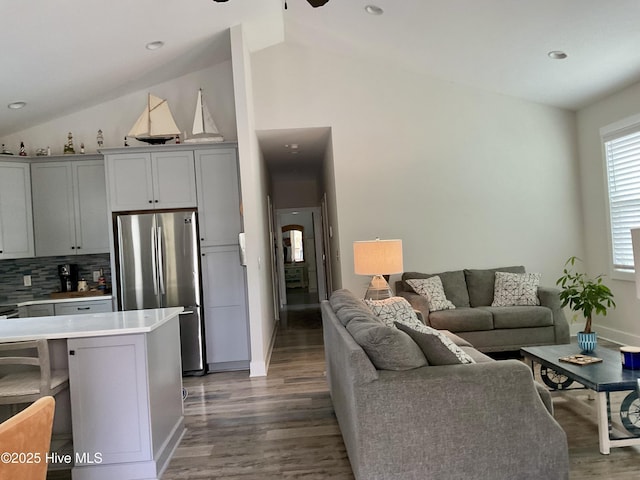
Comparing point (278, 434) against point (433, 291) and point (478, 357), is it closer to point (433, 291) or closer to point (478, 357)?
point (478, 357)

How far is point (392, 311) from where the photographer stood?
3441 mm

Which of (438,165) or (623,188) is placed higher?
(438,165)

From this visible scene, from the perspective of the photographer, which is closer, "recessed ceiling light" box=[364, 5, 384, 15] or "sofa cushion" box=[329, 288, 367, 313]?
"sofa cushion" box=[329, 288, 367, 313]

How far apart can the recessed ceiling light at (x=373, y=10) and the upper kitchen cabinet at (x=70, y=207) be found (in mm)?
3320

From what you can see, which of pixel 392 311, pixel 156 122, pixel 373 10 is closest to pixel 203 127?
pixel 156 122

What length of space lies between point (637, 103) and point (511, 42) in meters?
1.53

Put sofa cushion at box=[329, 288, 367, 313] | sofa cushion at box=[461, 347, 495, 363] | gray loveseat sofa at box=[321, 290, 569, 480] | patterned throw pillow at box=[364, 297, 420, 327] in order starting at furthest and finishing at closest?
patterned throw pillow at box=[364, 297, 420, 327] → sofa cushion at box=[329, 288, 367, 313] → sofa cushion at box=[461, 347, 495, 363] → gray loveseat sofa at box=[321, 290, 569, 480]

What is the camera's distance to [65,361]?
2.86 metres

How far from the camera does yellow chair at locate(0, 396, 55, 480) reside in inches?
53.1

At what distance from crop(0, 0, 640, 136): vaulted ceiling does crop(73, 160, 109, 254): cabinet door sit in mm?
741

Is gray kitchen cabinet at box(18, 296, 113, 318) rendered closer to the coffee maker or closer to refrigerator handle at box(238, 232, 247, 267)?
the coffee maker

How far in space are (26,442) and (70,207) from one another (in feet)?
14.6

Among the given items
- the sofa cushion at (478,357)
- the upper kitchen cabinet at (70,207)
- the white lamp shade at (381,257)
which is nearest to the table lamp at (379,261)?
the white lamp shade at (381,257)

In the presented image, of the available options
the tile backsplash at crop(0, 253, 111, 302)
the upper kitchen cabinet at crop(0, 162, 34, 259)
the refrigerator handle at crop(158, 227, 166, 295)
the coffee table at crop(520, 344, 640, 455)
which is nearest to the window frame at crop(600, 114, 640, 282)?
the coffee table at crop(520, 344, 640, 455)
